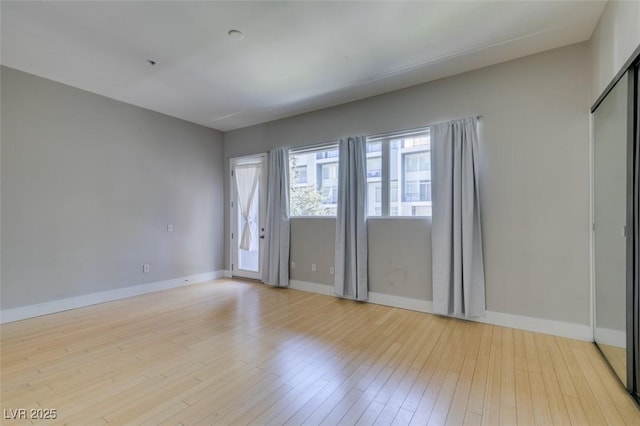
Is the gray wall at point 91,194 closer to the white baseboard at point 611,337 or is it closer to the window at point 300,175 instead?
the window at point 300,175

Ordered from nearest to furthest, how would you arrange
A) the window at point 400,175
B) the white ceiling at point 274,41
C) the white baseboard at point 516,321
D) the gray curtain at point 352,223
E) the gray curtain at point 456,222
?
the white ceiling at point 274,41
the white baseboard at point 516,321
the gray curtain at point 456,222
the window at point 400,175
the gray curtain at point 352,223

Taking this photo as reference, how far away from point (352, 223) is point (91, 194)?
12.9 ft

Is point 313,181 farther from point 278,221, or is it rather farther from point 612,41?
point 612,41

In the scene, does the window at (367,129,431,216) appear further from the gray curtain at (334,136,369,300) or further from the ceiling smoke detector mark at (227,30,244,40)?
the ceiling smoke detector mark at (227,30,244,40)

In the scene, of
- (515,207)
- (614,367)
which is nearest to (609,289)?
(614,367)

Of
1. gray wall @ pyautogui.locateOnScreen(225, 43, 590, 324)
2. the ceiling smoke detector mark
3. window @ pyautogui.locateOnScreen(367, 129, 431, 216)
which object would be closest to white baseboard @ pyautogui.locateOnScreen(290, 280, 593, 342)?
gray wall @ pyautogui.locateOnScreen(225, 43, 590, 324)

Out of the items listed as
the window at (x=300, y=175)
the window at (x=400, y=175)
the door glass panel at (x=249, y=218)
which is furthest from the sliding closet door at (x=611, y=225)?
the door glass panel at (x=249, y=218)

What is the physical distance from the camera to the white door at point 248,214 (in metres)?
5.51

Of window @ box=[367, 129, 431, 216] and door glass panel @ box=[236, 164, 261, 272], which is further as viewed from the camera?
door glass panel @ box=[236, 164, 261, 272]

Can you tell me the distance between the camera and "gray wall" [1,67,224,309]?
3439mm

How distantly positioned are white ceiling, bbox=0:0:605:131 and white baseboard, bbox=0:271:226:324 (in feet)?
9.87

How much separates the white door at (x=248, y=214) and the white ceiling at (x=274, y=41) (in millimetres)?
1795

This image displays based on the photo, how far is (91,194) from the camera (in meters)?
4.09

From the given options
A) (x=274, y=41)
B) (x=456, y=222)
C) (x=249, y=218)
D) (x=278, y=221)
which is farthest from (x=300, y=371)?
(x=249, y=218)
